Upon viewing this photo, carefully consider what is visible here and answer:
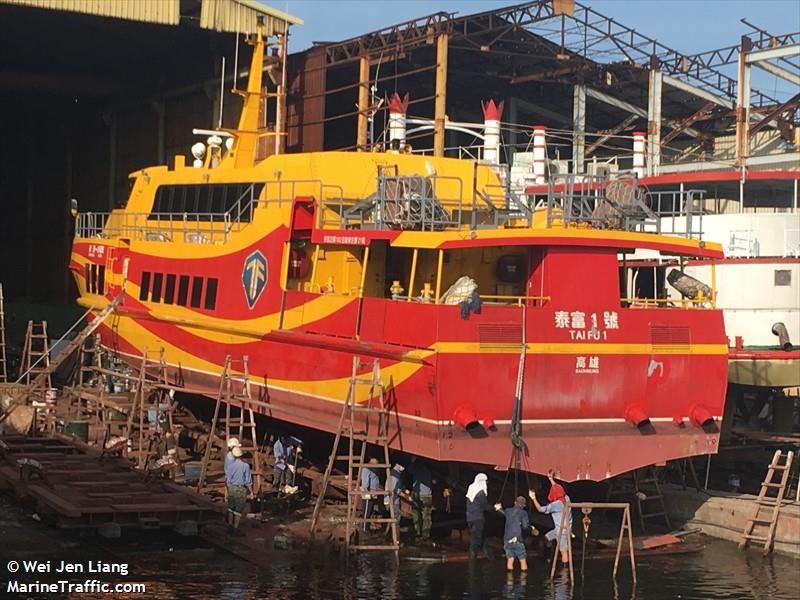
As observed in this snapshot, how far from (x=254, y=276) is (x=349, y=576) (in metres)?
7.28

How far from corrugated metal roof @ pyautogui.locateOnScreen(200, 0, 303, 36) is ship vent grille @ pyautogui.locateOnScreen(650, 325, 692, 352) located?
20.3m

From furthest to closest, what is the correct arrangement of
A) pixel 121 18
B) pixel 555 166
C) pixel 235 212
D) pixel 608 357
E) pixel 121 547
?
1. pixel 555 166
2. pixel 121 18
3. pixel 235 212
4. pixel 608 357
5. pixel 121 547

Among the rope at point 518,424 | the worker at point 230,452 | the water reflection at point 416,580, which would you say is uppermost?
the rope at point 518,424

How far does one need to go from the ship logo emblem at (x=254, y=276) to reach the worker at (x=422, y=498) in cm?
494

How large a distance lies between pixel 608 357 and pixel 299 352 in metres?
5.60

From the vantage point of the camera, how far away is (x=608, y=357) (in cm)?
1831

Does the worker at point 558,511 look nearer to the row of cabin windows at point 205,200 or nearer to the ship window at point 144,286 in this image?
the row of cabin windows at point 205,200

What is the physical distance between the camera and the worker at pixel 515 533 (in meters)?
17.5

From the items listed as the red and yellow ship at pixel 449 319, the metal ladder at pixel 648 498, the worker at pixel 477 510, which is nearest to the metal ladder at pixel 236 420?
the red and yellow ship at pixel 449 319

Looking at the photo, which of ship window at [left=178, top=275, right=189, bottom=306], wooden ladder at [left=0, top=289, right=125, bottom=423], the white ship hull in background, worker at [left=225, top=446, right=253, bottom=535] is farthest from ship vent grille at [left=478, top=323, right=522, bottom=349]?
the white ship hull in background

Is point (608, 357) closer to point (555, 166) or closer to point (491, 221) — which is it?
point (491, 221)

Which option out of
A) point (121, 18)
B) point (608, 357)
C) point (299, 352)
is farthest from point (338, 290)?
point (121, 18)

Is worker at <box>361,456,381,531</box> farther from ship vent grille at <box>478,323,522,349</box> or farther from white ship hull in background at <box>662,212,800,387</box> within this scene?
white ship hull in background at <box>662,212,800,387</box>

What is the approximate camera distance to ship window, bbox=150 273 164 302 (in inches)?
1011
